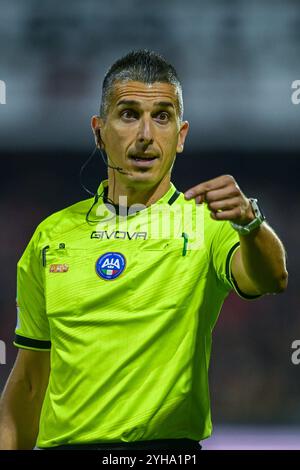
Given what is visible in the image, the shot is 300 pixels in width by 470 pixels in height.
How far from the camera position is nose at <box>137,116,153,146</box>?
3.37m

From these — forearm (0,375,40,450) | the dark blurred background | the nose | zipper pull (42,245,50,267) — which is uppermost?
the dark blurred background

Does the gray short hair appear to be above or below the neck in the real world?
above

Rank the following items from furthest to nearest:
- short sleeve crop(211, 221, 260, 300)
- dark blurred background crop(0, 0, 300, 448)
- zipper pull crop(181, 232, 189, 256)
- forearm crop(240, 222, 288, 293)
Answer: dark blurred background crop(0, 0, 300, 448)
zipper pull crop(181, 232, 189, 256)
short sleeve crop(211, 221, 260, 300)
forearm crop(240, 222, 288, 293)

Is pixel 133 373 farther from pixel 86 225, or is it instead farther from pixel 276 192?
pixel 276 192

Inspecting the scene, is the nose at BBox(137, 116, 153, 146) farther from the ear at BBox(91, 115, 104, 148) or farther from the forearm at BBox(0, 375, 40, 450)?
the forearm at BBox(0, 375, 40, 450)

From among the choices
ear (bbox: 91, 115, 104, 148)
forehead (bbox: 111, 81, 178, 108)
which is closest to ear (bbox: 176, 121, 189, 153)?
forehead (bbox: 111, 81, 178, 108)

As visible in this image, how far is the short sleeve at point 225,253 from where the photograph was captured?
3127mm

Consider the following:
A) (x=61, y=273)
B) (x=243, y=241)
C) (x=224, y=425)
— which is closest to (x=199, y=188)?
(x=243, y=241)

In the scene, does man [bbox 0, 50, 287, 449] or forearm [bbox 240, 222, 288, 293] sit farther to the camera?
man [bbox 0, 50, 287, 449]

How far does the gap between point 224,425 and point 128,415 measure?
198 inches

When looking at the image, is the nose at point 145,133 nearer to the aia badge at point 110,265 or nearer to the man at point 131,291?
the man at point 131,291

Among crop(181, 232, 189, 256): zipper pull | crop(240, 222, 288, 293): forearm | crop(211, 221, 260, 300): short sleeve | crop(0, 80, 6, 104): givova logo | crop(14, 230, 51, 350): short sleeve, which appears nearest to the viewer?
crop(240, 222, 288, 293): forearm

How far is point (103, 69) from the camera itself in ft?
29.5

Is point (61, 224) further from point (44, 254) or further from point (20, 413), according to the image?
point (20, 413)
